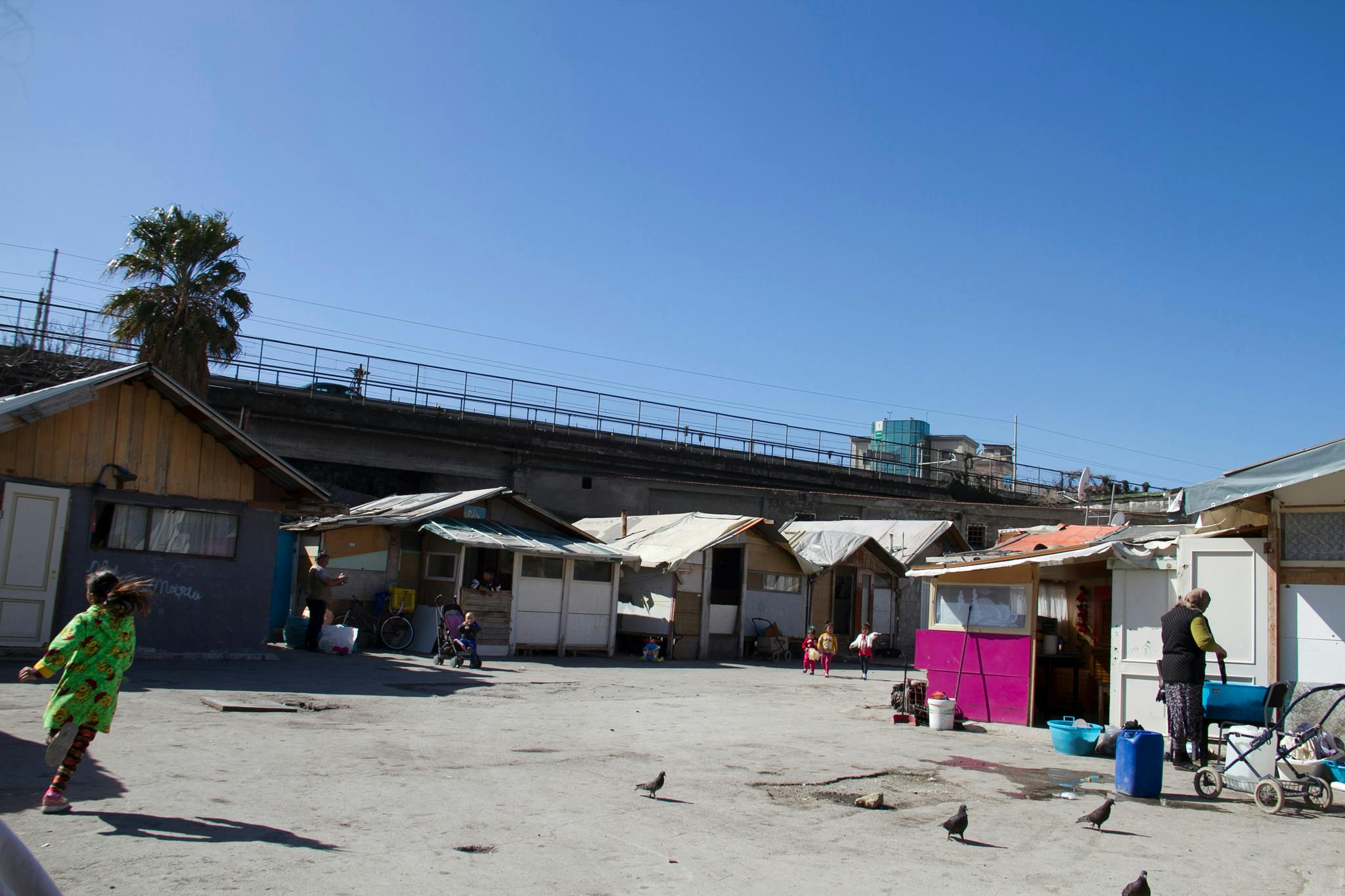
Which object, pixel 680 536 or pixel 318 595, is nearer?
pixel 318 595

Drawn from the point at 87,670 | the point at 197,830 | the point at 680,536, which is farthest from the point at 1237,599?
the point at 680,536

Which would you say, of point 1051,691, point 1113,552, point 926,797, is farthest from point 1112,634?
point 926,797

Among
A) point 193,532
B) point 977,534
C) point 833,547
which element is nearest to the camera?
point 193,532

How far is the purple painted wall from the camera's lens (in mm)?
14125

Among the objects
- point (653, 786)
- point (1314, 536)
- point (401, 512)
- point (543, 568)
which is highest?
point (401, 512)

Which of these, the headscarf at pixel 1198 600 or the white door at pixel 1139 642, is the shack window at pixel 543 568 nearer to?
the white door at pixel 1139 642

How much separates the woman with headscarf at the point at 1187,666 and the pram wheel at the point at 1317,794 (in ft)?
5.14

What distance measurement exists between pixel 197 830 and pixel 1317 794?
846cm

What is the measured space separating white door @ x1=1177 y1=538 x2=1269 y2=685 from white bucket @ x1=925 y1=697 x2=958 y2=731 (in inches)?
124

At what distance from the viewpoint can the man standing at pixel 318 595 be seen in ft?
64.7

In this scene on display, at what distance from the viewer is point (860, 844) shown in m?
6.80

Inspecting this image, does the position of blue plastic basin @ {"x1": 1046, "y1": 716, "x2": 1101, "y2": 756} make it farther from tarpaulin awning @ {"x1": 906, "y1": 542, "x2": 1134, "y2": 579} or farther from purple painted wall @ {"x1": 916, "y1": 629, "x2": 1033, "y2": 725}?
purple painted wall @ {"x1": 916, "y1": 629, "x2": 1033, "y2": 725}

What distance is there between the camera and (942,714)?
44.3ft

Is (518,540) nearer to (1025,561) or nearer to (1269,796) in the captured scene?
(1025,561)
